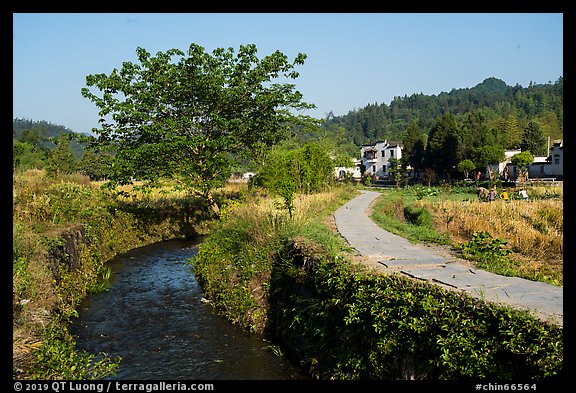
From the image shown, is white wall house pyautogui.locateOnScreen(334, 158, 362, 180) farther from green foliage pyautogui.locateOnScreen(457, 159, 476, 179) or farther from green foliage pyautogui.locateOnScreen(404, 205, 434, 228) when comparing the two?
green foliage pyautogui.locateOnScreen(404, 205, 434, 228)

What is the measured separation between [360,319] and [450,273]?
71.3 inches

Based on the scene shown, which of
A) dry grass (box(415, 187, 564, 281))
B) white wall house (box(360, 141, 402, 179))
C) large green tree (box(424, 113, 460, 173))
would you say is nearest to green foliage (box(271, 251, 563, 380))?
dry grass (box(415, 187, 564, 281))

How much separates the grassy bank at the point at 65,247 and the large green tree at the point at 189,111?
178 cm

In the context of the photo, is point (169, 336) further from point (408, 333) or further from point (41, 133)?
point (41, 133)

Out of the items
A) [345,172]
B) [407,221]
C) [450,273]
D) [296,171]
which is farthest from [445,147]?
[450,273]

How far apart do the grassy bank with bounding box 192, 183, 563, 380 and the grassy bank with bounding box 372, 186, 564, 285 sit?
2.17 metres

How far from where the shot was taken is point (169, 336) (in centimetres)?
841

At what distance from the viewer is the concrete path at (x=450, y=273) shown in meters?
4.73

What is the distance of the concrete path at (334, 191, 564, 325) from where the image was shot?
15.5 feet

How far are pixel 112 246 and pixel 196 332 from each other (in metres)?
8.96

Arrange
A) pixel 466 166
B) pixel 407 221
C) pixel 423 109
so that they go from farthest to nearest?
1. pixel 423 109
2. pixel 466 166
3. pixel 407 221

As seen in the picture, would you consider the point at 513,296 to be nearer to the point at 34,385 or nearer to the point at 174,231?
the point at 34,385

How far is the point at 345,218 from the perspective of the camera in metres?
13.5
